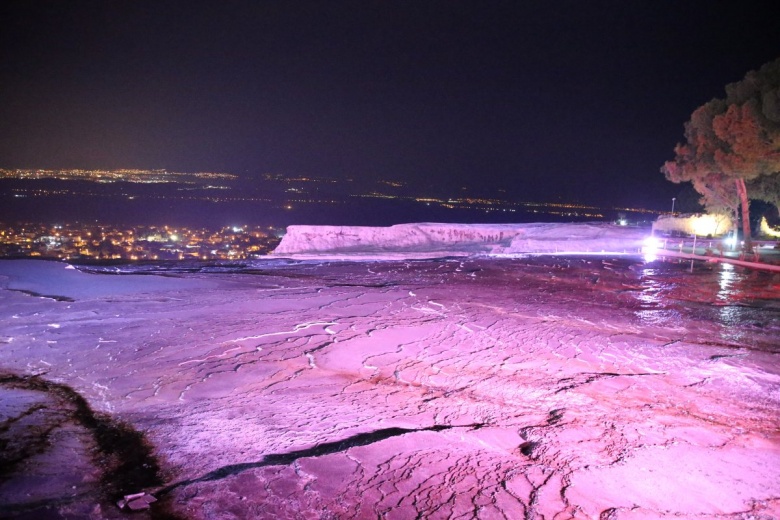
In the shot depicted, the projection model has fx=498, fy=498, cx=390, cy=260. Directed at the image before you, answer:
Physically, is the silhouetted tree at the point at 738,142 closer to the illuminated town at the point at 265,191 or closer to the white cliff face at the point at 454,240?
the white cliff face at the point at 454,240

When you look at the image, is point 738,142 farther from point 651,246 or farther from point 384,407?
point 384,407

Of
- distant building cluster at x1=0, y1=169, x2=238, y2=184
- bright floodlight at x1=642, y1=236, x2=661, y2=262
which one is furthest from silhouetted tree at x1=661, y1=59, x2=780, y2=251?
distant building cluster at x1=0, y1=169, x2=238, y2=184

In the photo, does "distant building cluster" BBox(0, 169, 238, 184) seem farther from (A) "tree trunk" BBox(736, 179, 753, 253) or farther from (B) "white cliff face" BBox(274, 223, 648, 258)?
(A) "tree trunk" BBox(736, 179, 753, 253)

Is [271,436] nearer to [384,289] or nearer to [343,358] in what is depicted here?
[343,358]

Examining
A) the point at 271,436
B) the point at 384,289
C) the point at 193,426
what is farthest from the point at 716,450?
the point at 384,289

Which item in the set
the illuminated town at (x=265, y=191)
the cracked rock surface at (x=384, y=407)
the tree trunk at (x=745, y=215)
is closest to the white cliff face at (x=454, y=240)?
the tree trunk at (x=745, y=215)
